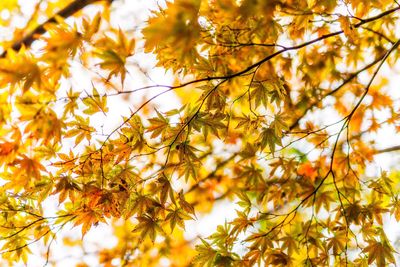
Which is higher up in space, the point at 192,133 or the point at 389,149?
the point at 192,133

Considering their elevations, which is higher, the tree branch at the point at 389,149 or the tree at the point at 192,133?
the tree at the point at 192,133

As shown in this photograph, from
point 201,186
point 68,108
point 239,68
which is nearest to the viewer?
point 68,108

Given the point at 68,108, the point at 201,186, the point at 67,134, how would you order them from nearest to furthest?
the point at 68,108
the point at 67,134
the point at 201,186

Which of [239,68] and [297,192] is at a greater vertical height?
[239,68]

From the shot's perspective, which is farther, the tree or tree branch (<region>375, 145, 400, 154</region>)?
tree branch (<region>375, 145, 400, 154</region>)

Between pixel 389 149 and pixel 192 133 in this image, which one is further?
pixel 389 149

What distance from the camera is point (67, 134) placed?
136 centimetres

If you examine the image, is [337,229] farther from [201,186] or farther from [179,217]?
[201,186]

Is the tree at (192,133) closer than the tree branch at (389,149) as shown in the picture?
Yes

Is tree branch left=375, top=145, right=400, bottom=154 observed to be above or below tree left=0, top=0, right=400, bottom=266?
below

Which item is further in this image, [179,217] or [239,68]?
[239,68]

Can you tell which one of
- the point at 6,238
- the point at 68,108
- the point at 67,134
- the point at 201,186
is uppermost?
the point at 68,108

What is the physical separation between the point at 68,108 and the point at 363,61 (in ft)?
6.65

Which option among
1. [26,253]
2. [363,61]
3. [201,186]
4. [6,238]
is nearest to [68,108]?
[6,238]
